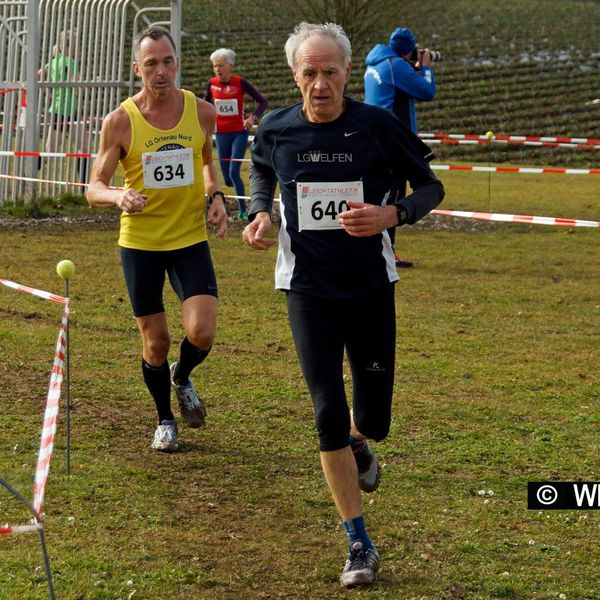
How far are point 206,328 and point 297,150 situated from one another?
1775 mm

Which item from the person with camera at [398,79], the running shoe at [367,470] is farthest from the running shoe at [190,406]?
the person with camera at [398,79]

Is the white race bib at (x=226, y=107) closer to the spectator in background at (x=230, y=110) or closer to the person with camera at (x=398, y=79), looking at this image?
the spectator in background at (x=230, y=110)

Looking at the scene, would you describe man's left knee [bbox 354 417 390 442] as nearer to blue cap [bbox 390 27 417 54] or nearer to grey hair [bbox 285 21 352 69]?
grey hair [bbox 285 21 352 69]

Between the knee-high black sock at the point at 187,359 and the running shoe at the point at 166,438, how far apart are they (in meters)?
0.29

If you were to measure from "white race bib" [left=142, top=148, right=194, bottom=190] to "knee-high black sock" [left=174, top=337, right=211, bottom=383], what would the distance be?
86 centimetres

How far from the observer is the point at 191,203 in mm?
6684

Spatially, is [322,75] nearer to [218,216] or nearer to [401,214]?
[401,214]

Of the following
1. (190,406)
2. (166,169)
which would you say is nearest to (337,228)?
(166,169)

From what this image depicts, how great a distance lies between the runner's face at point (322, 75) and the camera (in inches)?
196

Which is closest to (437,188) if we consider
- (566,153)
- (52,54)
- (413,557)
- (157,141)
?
(413,557)

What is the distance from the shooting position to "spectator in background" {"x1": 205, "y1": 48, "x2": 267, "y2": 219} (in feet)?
53.5

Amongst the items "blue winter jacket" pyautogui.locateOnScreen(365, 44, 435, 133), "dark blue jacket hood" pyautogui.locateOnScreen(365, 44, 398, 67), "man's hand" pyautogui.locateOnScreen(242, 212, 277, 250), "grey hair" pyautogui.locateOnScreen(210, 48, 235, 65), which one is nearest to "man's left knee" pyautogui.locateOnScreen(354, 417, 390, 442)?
"man's hand" pyautogui.locateOnScreen(242, 212, 277, 250)

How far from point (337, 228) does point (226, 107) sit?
11587mm

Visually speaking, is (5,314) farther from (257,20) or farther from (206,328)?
(257,20)
